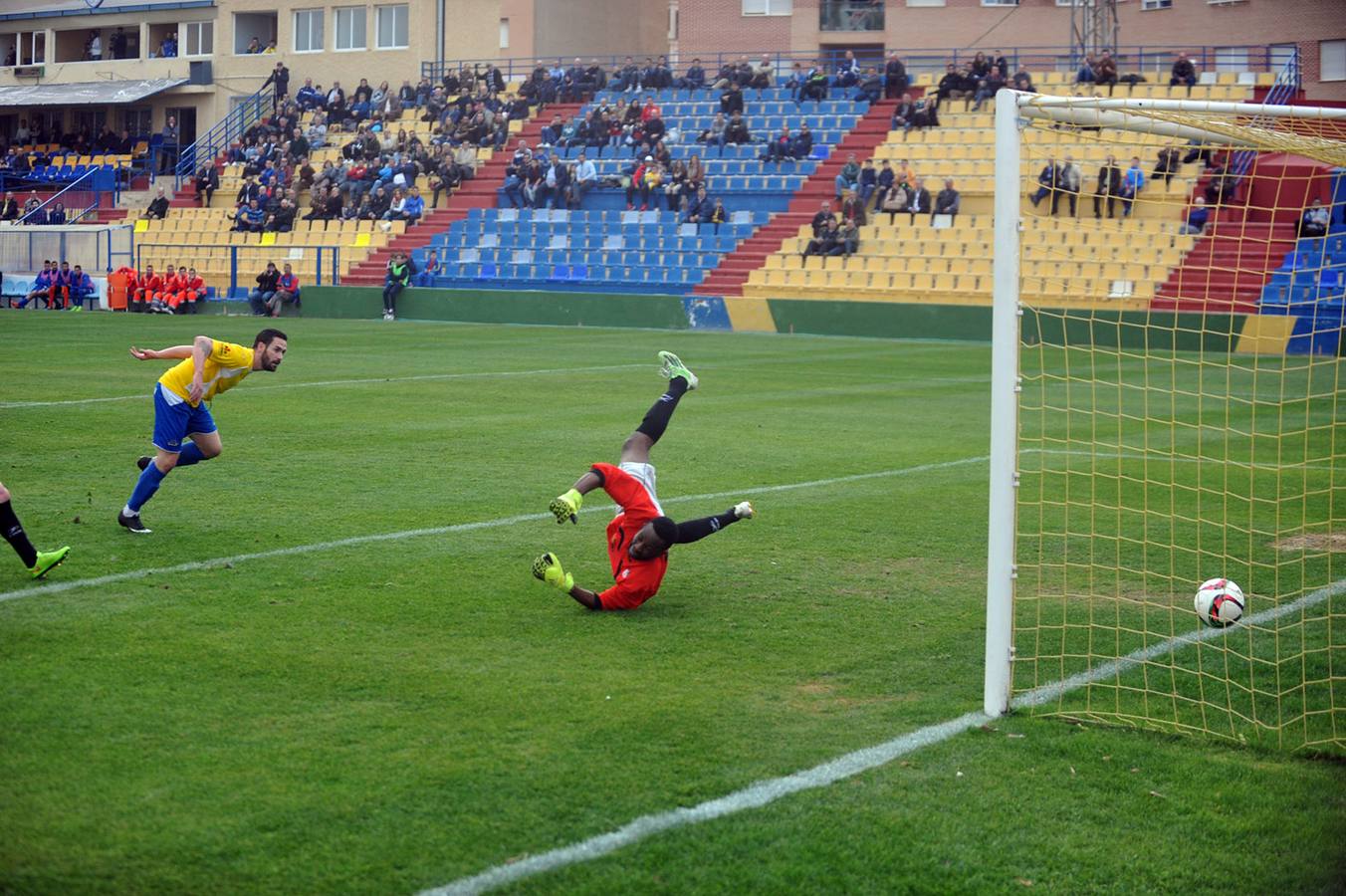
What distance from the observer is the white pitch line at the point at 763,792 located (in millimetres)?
4328

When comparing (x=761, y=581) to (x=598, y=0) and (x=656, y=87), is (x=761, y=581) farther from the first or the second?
(x=598, y=0)

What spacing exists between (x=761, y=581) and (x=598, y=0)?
1961 inches

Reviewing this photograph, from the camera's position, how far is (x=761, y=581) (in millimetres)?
8430

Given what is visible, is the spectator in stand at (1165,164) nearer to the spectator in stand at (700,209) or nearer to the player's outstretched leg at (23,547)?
the spectator in stand at (700,209)

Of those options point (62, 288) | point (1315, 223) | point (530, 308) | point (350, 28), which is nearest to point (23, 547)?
point (1315, 223)

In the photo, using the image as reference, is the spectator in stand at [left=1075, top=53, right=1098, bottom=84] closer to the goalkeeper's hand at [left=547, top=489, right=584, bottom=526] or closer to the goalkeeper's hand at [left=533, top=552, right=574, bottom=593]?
the goalkeeper's hand at [left=547, top=489, right=584, bottom=526]

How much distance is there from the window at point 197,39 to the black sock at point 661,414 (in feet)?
173

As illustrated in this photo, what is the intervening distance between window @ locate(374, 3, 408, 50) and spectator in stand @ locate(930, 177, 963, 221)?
2512cm

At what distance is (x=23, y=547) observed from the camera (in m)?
7.79

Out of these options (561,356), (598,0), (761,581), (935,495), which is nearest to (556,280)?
(561,356)

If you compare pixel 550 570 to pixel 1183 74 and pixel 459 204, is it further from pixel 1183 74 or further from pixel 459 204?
pixel 459 204

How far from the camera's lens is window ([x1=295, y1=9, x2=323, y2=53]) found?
178 feet

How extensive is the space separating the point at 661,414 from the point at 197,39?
54.1 m

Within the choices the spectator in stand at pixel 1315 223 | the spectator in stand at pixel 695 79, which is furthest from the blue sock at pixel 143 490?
the spectator in stand at pixel 695 79
